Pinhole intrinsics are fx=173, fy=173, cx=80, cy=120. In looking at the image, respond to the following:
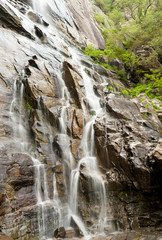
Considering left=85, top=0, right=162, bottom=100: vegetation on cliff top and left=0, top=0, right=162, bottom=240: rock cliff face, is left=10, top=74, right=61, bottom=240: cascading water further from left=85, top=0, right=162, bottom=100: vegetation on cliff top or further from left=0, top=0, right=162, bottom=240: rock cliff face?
left=85, top=0, right=162, bottom=100: vegetation on cliff top

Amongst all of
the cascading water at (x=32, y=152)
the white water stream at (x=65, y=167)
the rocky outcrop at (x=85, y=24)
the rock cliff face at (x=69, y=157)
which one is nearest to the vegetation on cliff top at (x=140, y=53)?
the rocky outcrop at (x=85, y=24)

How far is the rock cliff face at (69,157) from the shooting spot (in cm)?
764

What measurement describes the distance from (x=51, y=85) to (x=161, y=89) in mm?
9845

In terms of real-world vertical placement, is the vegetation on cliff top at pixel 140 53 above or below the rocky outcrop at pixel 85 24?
below

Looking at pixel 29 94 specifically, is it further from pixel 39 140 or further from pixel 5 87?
pixel 39 140

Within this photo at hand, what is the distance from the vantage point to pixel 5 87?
11.4m

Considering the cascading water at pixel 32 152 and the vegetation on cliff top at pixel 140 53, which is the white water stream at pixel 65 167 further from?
the vegetation on cliff top at pixel 140 53

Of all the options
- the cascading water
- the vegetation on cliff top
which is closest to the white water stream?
the cascading water

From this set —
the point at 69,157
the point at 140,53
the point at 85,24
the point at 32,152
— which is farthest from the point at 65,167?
the point at 85,24

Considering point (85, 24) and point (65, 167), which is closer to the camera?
point (65, 167)

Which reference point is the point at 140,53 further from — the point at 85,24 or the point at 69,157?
the point at 69,157

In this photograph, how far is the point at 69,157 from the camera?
9664 mm

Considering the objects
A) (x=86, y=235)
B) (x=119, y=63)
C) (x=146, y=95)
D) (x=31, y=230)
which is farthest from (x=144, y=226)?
(x=119, y=63)

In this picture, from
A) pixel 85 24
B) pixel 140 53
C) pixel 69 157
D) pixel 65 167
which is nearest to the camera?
pixel 65 167
